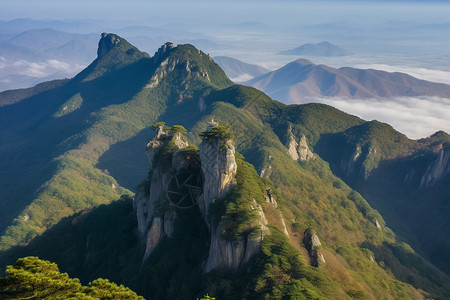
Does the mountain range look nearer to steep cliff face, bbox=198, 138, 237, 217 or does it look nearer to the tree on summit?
steep cliff face, bbox=198, 138, 237, 217

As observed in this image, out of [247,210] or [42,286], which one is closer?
[42,286]

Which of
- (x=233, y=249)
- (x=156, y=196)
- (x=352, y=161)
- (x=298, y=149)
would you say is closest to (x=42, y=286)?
(x=233, y=249)

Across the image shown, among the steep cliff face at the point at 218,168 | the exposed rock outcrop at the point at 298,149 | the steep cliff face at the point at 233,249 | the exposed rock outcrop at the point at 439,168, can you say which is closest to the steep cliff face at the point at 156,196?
the steep cliff face at the point at 218,168

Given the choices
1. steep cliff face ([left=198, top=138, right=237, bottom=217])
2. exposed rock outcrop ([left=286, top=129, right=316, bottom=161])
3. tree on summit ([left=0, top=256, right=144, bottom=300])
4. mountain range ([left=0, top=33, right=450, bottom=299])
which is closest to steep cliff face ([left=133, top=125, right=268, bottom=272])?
steep cliff face ([left=198, top=138, right=237, bottom=217])

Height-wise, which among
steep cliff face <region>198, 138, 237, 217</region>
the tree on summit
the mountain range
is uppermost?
steep cliff face <region>198, 138, 237, 217</region>

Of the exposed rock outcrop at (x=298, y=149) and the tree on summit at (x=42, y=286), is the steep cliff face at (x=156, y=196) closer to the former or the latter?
the tree on summit at (x=42, y=286)

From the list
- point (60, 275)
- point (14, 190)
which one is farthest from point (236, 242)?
point (14, 190)

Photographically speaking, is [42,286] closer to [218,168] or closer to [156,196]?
[218,168]
